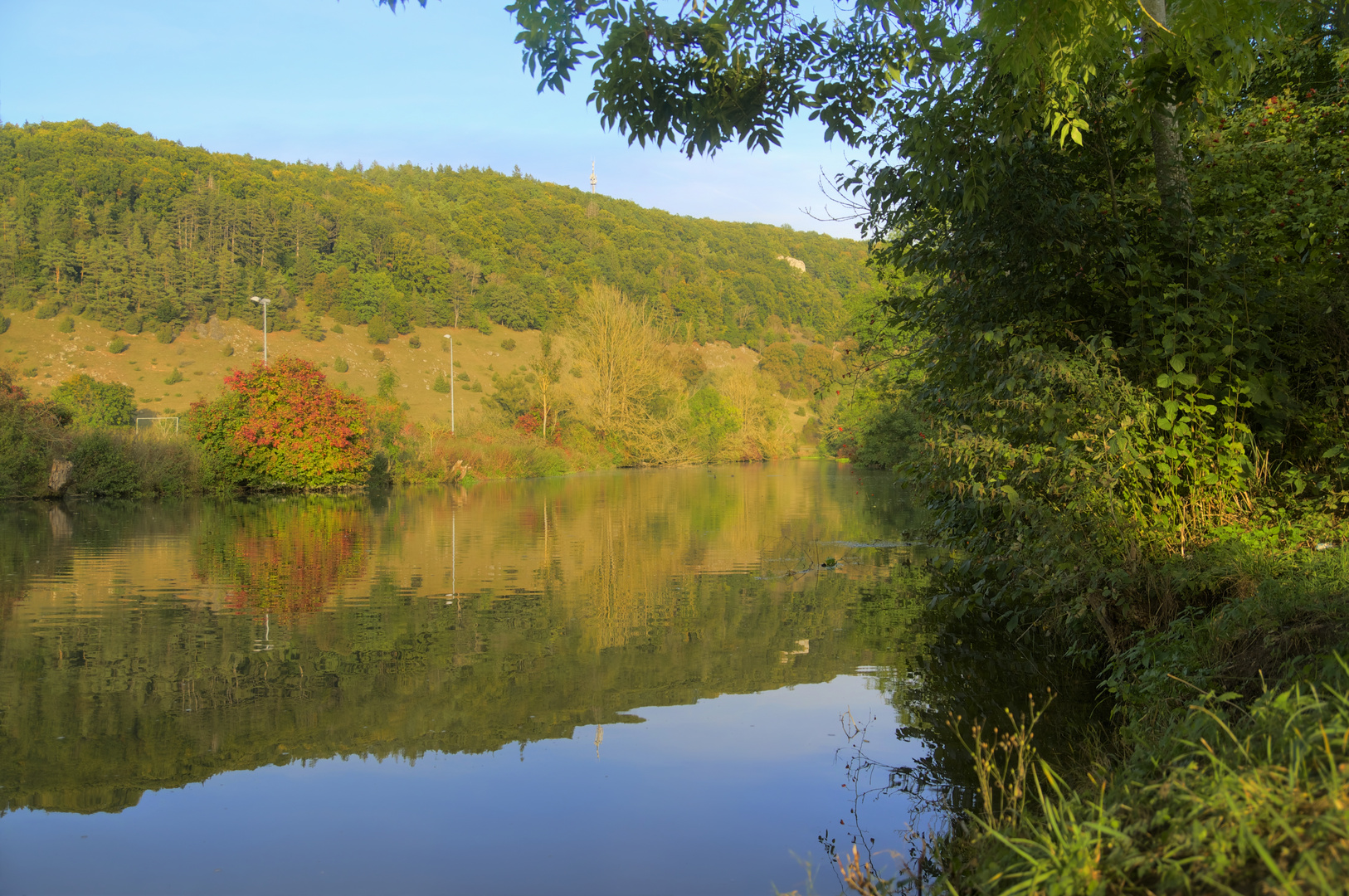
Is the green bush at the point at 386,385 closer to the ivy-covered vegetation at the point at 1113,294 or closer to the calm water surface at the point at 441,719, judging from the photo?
the calm water surface at the point at 441,719

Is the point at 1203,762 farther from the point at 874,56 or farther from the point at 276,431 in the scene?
the point at 276,431

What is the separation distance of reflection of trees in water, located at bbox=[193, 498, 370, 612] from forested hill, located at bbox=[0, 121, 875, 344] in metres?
41.8

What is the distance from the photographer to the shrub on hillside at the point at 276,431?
2812 cm

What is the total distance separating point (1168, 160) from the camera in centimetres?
650

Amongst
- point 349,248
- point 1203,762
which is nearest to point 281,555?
point 1203,762

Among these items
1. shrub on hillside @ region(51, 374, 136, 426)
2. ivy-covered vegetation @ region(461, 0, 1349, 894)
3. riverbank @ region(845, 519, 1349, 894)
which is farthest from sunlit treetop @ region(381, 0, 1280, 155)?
shrub on hillside @ region(51, 374, 136, 426)

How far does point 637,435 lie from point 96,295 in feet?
137


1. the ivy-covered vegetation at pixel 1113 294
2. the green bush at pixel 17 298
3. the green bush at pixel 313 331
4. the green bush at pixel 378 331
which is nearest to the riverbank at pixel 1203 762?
the ivy-covered vegetation at pixel 1113 294

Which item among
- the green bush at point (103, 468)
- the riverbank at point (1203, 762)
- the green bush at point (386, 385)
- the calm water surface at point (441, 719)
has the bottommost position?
the green bush at point (103, 468)

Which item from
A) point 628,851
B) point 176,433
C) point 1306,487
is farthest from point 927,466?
point 176,433

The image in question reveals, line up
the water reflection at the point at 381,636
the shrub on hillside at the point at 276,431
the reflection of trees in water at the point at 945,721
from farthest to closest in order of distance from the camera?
the shrub on hillside at the point at 276,431
the water reflection at the point at 381,636
the reflection of trees in water at the point at 945,721

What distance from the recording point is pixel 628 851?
4.01 meters

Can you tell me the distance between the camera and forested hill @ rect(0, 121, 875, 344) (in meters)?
67.7

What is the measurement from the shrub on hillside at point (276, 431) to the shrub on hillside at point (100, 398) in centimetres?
1780
